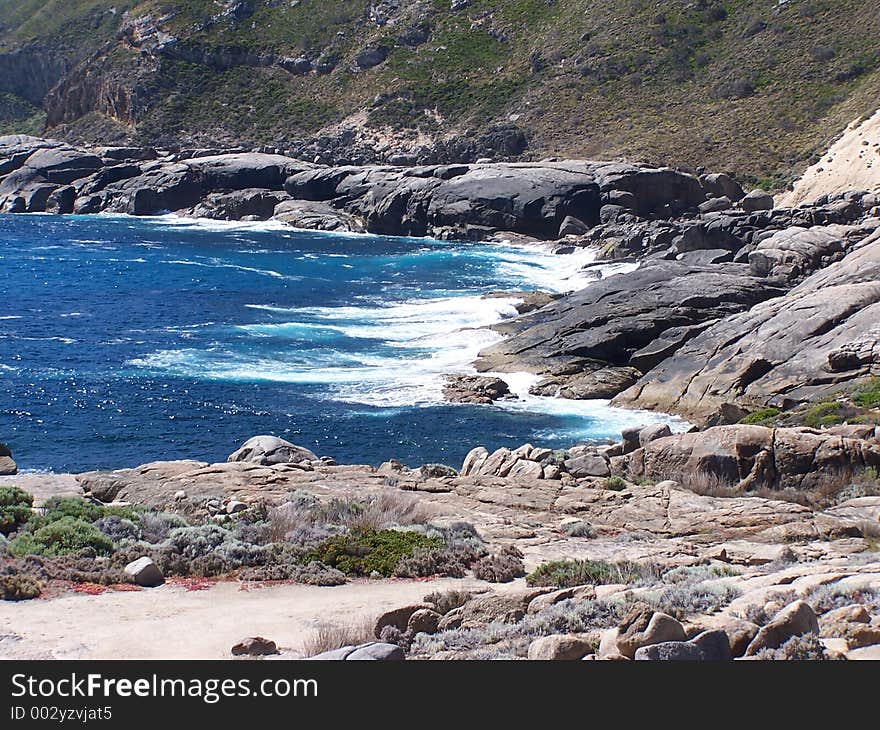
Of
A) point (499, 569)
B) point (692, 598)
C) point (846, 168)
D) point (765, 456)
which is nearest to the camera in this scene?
point (692, 598)

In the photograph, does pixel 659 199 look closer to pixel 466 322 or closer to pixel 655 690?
pixel 466 322

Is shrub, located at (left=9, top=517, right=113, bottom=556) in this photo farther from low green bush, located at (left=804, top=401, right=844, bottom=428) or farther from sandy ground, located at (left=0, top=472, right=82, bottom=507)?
low green bush, located at (left=804, top=401, right=844, bottom=428)

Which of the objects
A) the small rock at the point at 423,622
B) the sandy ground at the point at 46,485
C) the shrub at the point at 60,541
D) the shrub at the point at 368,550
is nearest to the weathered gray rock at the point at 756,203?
the sandy ground at the point at 46,485

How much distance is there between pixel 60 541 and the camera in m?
15.1

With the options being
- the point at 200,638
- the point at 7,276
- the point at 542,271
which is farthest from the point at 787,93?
the point at 200,638

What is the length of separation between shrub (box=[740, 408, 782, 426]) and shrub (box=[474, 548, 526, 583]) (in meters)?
13.3

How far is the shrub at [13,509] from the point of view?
54.5 feet

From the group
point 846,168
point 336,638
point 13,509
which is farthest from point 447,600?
point 846,168

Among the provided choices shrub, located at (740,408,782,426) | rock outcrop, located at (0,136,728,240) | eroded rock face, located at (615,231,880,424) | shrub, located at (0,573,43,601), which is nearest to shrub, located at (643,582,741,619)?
shrub, located at (0,573,43,601)

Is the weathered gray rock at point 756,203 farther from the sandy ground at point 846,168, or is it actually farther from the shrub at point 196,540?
the shrub at point 196,540

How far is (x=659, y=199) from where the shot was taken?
8231 cm

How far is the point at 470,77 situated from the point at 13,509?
103 metres

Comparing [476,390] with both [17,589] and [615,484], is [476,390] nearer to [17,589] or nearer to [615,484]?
[615,484]

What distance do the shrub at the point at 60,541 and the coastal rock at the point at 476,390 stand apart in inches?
862
